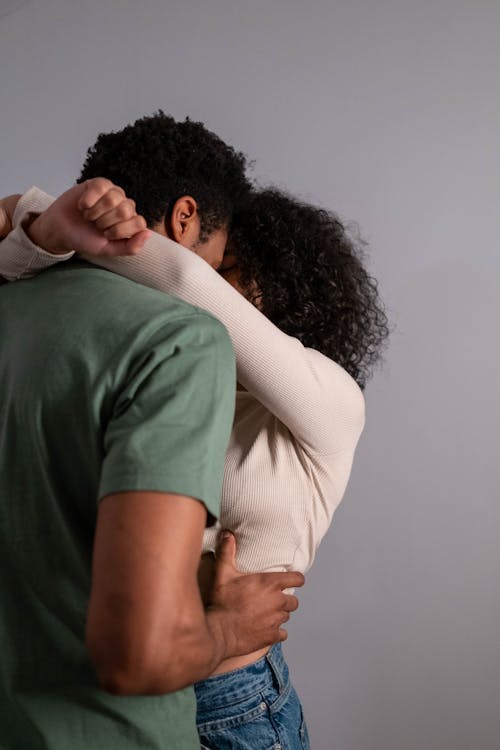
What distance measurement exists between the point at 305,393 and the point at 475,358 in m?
1.08

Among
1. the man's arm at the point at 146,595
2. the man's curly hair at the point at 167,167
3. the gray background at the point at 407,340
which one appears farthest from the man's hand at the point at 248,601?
the gray background at the point at 407,340

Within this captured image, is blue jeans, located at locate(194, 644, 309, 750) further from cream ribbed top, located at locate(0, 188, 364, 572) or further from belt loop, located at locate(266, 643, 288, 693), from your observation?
cream ribbed top, located at locate(0, 188, 364, 572)

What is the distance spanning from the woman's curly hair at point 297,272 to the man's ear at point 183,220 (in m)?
0.20

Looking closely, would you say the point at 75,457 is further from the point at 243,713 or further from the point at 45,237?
the point at 243,713

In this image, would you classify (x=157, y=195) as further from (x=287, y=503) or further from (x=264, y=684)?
(x=264, y=684)

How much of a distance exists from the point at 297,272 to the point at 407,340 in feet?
2.42

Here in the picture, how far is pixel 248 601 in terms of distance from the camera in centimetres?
104

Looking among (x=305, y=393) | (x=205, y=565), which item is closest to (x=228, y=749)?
(x=205, y=565)

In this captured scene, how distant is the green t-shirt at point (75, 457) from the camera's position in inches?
27.8

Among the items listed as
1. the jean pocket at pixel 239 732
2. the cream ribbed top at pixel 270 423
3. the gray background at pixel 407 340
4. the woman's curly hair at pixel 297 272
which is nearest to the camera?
the cream ribbed top at pixel 270 423

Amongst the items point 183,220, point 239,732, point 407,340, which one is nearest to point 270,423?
point 183,220

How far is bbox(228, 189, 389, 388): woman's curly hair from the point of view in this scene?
1.42 metres

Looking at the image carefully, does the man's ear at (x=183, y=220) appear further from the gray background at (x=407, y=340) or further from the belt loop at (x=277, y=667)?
the gray background at (x=407, y=340)

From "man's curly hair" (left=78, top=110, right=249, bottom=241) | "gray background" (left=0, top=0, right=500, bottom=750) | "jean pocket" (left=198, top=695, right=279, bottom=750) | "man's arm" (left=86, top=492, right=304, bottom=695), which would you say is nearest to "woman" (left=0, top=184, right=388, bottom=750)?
"jean pocket" (left=198, top=695, right=279, bottom=750)
